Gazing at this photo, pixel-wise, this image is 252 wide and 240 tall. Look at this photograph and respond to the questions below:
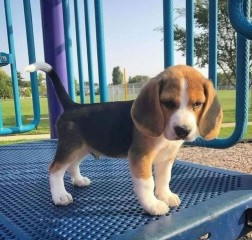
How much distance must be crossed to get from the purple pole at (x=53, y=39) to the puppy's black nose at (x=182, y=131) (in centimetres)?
218

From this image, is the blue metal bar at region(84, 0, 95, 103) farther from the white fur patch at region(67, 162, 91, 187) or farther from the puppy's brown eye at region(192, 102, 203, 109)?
the puppy's brown eye at region(192, 102, 203, 109)

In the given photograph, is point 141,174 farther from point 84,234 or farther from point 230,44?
point 230,44

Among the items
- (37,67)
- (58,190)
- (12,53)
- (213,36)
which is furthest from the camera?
(12,53)

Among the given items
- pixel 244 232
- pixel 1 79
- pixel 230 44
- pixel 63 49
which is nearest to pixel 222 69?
pixel 230 44

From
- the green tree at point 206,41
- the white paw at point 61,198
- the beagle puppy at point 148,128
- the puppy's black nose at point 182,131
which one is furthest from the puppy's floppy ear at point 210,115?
the green tree at point 206,41

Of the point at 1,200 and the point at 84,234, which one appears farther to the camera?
the point at 1,200

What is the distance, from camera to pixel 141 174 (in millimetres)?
1330

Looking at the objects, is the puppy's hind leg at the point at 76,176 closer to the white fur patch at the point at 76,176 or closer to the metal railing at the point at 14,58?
the white fur patch at the point at 76,176

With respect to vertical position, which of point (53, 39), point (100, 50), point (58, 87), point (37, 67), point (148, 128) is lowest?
point (148, 128)

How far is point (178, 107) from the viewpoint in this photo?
3.92ft

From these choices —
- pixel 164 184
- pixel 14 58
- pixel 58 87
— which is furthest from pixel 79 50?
pixel 164 184

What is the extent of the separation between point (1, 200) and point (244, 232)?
1187 millimetres

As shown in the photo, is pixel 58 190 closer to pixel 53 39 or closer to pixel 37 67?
pixel 37 67

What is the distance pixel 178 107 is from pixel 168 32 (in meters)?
1.32
